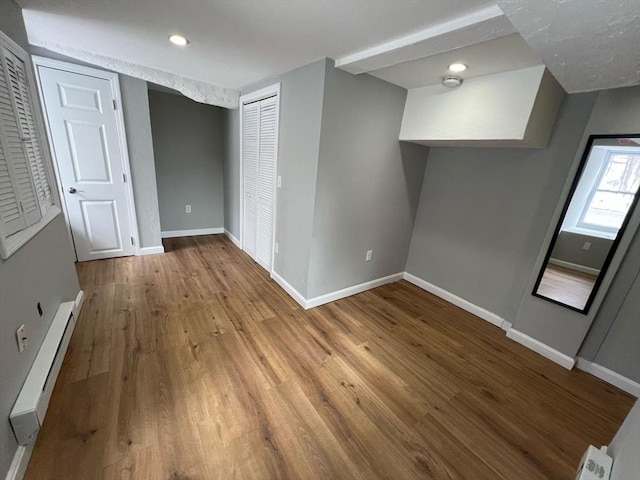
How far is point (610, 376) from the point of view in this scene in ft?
6.26

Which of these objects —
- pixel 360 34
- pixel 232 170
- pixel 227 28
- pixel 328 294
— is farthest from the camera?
pixel 232 170

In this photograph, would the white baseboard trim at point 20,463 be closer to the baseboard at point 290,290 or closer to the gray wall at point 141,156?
the baseboard at point 290,290

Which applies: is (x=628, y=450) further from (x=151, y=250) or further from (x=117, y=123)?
(x=117, y=123)

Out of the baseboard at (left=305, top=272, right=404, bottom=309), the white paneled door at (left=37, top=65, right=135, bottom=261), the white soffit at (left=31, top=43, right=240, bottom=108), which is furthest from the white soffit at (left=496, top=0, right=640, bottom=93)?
the white paneled door at (left=37, top=65, right=135, bottom=261)

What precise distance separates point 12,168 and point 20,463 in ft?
4.78

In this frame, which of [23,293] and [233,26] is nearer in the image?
[23,293]

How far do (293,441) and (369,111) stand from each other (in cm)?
251

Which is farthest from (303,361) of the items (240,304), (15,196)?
(15,196)

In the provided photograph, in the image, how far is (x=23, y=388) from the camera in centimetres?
123

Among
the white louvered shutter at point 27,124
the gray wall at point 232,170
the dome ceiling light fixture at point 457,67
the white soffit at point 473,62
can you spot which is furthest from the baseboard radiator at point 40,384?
the dome ceiling light fixture at point 457,67

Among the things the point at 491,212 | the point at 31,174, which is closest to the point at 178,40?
the point at 31,174

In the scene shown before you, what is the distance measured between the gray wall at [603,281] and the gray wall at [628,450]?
84 centimetres

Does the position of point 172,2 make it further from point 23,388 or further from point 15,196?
point 23,388

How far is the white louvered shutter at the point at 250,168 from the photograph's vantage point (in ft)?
10.1
